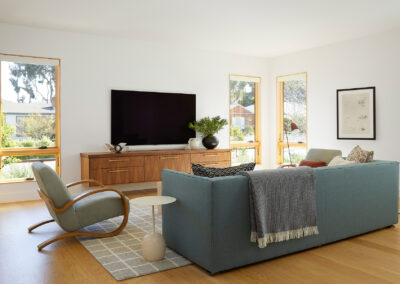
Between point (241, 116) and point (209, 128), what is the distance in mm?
1248

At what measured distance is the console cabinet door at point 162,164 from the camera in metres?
6.17

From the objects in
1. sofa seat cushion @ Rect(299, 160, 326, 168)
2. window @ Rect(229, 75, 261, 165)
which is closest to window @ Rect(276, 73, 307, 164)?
window @ Rect(229, 75, 261, 165)

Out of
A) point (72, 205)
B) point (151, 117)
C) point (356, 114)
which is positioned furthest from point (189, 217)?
point (356, 114)

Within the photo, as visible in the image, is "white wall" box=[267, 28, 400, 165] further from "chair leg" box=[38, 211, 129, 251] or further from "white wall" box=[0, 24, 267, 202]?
"chair leg" box=[38, 211, 129, 251]

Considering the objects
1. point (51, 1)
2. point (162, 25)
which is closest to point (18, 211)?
point (51, 1)

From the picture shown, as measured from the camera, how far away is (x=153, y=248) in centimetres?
308

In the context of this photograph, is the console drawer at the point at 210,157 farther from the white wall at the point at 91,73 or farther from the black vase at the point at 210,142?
the white wall at the point at 91,73

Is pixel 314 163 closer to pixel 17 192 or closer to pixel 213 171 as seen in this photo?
pixel 213 171

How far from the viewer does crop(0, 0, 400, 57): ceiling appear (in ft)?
15.4

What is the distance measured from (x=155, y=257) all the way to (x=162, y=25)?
379cm

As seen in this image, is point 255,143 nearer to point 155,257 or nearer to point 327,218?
point 327,218

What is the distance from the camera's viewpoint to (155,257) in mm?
3082

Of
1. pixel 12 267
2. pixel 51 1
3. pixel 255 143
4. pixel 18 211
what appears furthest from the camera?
pixel 255 143

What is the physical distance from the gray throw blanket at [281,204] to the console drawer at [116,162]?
11.1 feet
